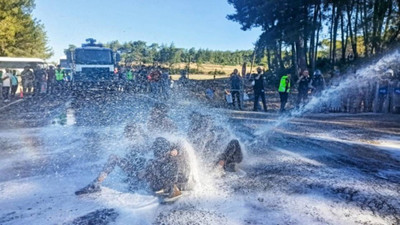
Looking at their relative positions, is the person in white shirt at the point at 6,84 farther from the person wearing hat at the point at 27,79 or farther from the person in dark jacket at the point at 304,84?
the person in dark jacket at the point at 304,84

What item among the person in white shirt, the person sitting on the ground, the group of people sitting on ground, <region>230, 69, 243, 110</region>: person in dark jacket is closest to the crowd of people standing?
<region>230, 69, 243, 110</region>: person in dark jacket

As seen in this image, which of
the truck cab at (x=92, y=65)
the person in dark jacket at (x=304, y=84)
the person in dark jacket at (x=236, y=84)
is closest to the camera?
the person in dark jacket at (x=304, y=84)

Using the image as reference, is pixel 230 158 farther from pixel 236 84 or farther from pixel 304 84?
pixel 236 84

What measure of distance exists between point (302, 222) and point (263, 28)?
974 inches

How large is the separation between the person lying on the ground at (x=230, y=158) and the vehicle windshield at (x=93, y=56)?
1608 cm

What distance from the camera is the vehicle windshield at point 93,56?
65.4 feet

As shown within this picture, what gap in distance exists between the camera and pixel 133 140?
5320 millimetres

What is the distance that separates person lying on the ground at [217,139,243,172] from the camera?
568 centimetres

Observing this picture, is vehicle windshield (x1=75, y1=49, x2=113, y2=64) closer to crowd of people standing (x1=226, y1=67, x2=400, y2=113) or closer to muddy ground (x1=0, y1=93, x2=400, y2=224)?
crowd of people standing (x1=226, y1=67, x2=400, y2=113)

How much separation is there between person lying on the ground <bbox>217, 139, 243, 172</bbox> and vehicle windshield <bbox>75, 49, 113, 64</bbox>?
52.8 feet

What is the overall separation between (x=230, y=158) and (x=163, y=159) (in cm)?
148

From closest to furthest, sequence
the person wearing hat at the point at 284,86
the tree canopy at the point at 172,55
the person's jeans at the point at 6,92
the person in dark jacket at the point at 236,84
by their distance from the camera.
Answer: the person wearing hat at the point at 284,86 < the person in dark jacket at the point at 236,84 < the person's jeans at the point at 6,92 < the tree canopy at the point at 172,55

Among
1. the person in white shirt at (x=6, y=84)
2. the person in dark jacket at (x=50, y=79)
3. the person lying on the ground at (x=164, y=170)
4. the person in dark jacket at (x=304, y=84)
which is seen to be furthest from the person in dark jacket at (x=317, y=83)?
the person in dark jacket at (x=50, y=79)

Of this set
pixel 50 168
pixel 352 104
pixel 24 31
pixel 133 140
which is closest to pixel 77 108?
pixel 50 168
